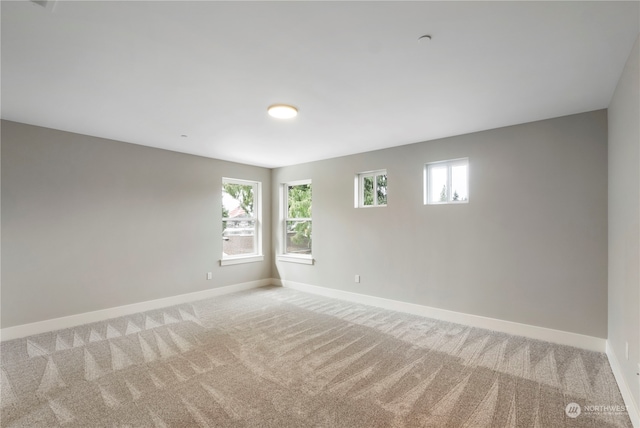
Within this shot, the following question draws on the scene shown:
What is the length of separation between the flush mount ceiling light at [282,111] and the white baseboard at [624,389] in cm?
344

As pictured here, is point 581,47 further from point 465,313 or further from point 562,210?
point 465,313

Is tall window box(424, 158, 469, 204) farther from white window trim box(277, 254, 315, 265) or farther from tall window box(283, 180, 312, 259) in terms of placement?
white window trim box(277, 254, 315, 265)

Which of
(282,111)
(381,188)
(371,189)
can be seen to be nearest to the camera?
(282,111)

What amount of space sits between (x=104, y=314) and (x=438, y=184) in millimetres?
4952

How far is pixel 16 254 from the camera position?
11.1ft

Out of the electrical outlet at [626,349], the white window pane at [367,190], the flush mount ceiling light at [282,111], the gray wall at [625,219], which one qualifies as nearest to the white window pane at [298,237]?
the white window pane at [367,190]

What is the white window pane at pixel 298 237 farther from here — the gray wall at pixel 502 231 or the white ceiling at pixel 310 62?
→ the white ceiling at pixel 310 62

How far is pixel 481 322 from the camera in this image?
3.65 m

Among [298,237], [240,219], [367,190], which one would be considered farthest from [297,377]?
[240,219]

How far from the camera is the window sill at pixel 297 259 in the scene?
220 inches

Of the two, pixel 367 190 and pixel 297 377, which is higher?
pixel 367 190

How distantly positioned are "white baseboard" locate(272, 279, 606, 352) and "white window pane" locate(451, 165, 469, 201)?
154cm

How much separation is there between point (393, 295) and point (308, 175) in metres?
2.67

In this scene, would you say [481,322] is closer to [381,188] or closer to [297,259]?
[381,188]
